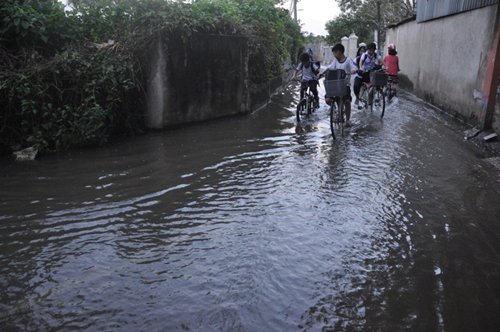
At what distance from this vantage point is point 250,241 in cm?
452

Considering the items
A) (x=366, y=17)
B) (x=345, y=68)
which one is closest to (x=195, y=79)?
(x=345, y=68)

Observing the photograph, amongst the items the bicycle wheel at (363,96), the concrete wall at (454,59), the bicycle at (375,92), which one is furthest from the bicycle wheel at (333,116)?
the bicycle wheel at (363,96)

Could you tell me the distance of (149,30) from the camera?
31.2ft

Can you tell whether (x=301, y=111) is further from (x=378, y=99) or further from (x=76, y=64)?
(x=76, y=64)

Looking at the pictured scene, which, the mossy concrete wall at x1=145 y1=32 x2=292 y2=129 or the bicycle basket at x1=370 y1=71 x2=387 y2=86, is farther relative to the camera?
Answer: the bicycle basket at x1=370 y1=71 x2=387 y2=86

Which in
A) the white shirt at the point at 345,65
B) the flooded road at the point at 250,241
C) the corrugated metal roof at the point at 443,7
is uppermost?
the corrugated metal roof at the point at 443,7

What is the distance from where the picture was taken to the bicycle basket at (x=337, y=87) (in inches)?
360

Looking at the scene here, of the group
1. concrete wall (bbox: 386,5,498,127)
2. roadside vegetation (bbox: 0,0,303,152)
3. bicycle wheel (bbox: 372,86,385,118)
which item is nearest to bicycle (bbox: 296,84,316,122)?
bicycle wheel (bbox: 372,86,385,118)

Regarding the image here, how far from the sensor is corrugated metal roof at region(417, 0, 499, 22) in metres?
11.0

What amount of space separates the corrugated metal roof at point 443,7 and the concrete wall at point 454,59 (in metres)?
0.15

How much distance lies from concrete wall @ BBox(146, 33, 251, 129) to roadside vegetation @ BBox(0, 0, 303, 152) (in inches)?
11.2

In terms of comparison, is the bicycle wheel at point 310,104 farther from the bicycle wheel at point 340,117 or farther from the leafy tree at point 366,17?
the leafy tree at point 366,17

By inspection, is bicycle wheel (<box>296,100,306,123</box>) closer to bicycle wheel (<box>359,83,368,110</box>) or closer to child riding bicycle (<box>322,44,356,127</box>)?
child riding bicycle (<box>322,44,356,127</box>)

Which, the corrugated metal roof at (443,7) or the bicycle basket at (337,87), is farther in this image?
the corrugated metal roof at (443,7)
